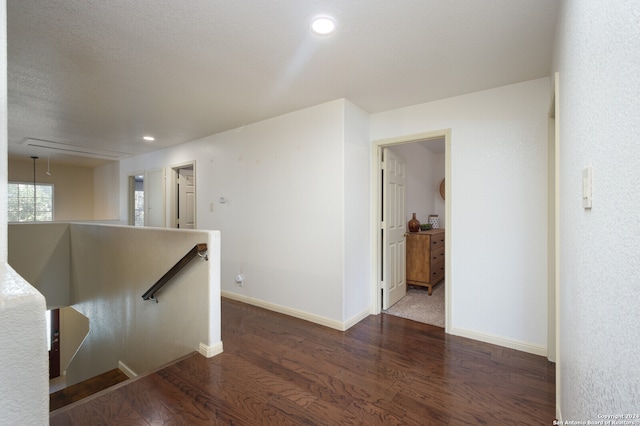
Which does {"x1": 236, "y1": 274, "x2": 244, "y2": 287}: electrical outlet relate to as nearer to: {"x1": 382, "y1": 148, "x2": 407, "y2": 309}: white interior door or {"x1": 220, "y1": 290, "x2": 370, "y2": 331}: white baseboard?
{"x1": 220, "y1": 290, "x2": 370, "y2": 331}: white baseboard

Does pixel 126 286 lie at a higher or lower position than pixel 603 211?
lower

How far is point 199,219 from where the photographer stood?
4.65 metres

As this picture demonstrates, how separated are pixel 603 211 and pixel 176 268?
284 centimetres

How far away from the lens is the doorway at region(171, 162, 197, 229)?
17.5 ft

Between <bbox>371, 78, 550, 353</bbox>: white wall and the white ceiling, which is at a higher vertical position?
the white ceiling

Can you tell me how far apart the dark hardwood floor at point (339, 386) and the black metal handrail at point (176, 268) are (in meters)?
0.76

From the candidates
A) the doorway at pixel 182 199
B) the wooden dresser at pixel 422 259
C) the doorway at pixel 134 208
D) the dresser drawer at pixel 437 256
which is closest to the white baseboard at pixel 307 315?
the wooden dresser at pixel 422 259

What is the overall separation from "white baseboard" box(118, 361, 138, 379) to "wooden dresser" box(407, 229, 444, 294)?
3648 mm

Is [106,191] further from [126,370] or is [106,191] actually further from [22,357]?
[22,357]

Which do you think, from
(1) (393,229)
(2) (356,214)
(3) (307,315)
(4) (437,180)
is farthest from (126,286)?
(4) (437,180)

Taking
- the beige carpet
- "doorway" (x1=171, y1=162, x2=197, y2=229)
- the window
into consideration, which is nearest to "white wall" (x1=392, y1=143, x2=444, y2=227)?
the beige carpet

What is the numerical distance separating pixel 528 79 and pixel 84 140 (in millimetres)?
5938

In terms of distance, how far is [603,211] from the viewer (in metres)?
0.81

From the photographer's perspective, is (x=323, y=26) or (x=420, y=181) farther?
(x=420, y=181)
